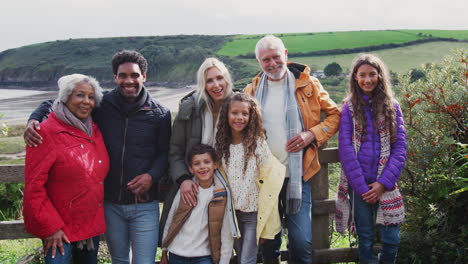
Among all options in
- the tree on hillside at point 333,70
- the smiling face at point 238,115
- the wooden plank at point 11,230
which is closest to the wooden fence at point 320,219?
the wooden plank at point 11,230

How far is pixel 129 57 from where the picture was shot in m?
3.17

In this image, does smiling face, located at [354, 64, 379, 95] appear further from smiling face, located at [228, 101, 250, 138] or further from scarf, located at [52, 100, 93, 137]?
scarf, located at [52, 100, 93, 137]

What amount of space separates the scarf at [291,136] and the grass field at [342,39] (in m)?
66.8

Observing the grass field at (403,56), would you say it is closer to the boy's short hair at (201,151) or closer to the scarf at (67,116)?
the boy's short hair at (201,151)

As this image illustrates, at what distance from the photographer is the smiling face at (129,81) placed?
10.3 feet

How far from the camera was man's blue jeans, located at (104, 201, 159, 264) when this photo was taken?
3.12m

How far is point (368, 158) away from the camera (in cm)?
321

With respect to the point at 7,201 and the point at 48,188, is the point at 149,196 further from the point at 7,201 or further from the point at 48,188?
the point at 7,201

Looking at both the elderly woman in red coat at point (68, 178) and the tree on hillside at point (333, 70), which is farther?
the tree on hillside at point (333, 70)

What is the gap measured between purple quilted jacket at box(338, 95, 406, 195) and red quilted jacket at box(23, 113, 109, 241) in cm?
208

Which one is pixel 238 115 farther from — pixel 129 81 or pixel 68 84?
pixel 68 84

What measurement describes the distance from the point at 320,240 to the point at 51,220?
8.15 ft

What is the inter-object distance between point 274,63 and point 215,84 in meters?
0.59

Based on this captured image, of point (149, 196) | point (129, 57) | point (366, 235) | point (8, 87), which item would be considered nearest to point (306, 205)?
point (366, 235)
